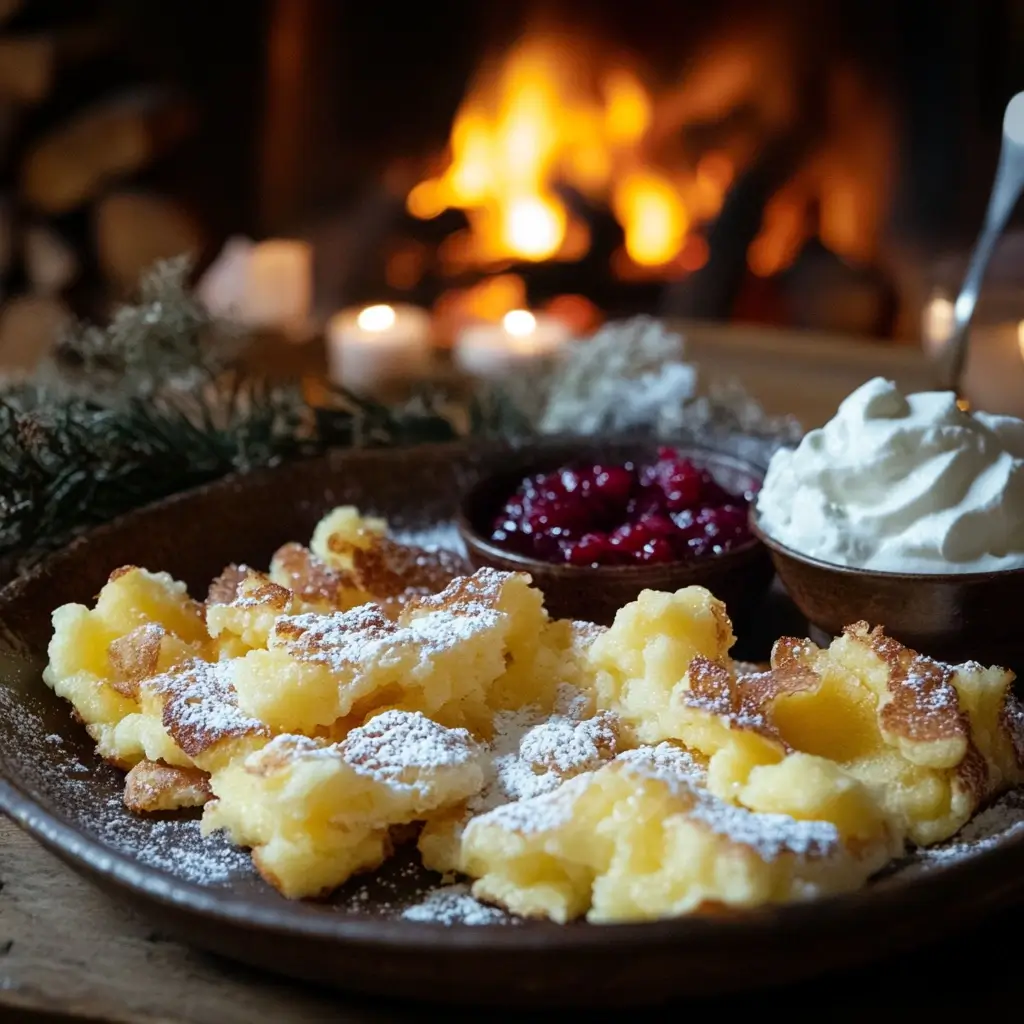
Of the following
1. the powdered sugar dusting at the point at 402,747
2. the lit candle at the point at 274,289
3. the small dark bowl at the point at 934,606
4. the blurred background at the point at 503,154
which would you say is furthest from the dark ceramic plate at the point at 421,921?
the blurred background at the point at 503,154

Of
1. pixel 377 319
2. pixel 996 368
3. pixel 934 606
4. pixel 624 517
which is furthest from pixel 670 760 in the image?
pixel 377 319

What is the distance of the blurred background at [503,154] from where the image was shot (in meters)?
3.95

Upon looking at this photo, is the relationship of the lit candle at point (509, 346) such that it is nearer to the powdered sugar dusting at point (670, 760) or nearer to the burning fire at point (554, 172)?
the burning fire at point (554, 172)

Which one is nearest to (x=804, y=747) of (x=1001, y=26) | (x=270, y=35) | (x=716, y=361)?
(x=716, y=361)

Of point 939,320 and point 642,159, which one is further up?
point 642,159

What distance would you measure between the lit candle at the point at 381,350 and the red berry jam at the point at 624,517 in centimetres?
132

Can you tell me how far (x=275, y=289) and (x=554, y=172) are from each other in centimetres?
120

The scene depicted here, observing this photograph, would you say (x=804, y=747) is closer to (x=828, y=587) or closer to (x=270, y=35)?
(x=828, y=587)

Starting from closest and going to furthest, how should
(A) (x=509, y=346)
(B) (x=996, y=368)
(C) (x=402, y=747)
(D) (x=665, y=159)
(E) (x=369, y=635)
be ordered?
(C) (x=402, y=747) < (E) (x=369, y=635) < (B) (x=996, y=368) < (A) (x=509, y=346) < (D) (x=665, y=159)

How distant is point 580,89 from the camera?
4.19 metres

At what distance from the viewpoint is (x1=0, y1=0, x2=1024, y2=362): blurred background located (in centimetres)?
395

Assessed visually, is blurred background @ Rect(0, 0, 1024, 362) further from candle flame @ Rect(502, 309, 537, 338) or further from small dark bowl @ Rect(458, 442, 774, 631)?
small dark bowl @ Rect(458, 442, 774, 631)

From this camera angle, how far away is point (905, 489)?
4.61 feet

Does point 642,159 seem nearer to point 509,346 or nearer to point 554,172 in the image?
point 554,172
